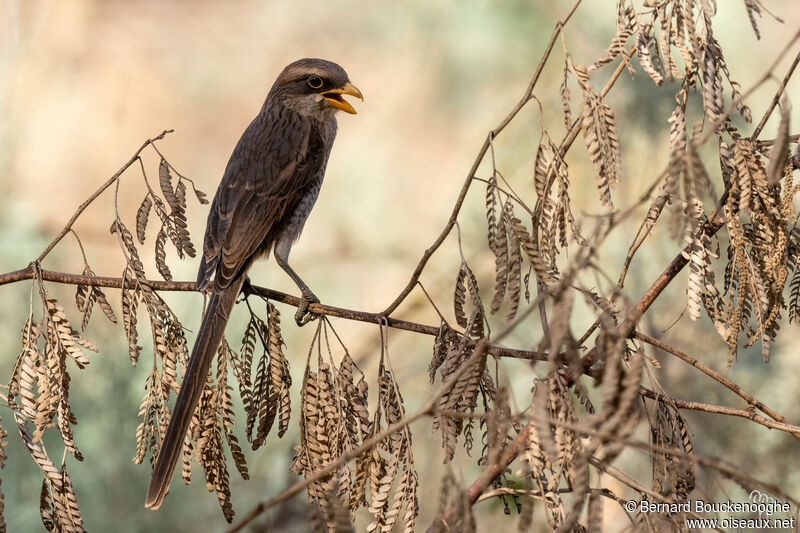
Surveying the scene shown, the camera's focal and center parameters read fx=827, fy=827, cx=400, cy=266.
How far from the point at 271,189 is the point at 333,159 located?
97.7 inches

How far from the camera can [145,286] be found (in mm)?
2363

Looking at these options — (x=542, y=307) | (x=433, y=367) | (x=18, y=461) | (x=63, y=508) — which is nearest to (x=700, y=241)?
(x=542, y=307)

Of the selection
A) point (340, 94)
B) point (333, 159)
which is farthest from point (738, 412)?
point (333, 159)

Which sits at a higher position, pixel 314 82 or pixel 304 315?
pixel 314 82

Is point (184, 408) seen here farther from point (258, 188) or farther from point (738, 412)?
point (258, 188)

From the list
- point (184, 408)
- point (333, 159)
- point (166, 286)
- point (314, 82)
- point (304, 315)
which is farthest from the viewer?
point (333, 159)

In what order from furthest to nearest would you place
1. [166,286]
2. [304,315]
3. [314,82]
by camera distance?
[314,82] → [304,315] → [166,286]

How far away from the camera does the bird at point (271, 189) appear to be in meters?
3.34

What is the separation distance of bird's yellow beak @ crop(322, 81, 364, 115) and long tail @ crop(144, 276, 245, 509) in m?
1.52

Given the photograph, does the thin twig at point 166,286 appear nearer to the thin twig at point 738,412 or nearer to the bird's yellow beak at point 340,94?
the thin twig at point 738,412

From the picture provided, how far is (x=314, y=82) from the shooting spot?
430cm

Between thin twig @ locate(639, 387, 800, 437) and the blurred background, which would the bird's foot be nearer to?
thin twig @ locate(639, 387, 800, 437)

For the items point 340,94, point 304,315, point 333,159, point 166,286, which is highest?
point 333,159

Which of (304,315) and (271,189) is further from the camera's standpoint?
(271,189)
